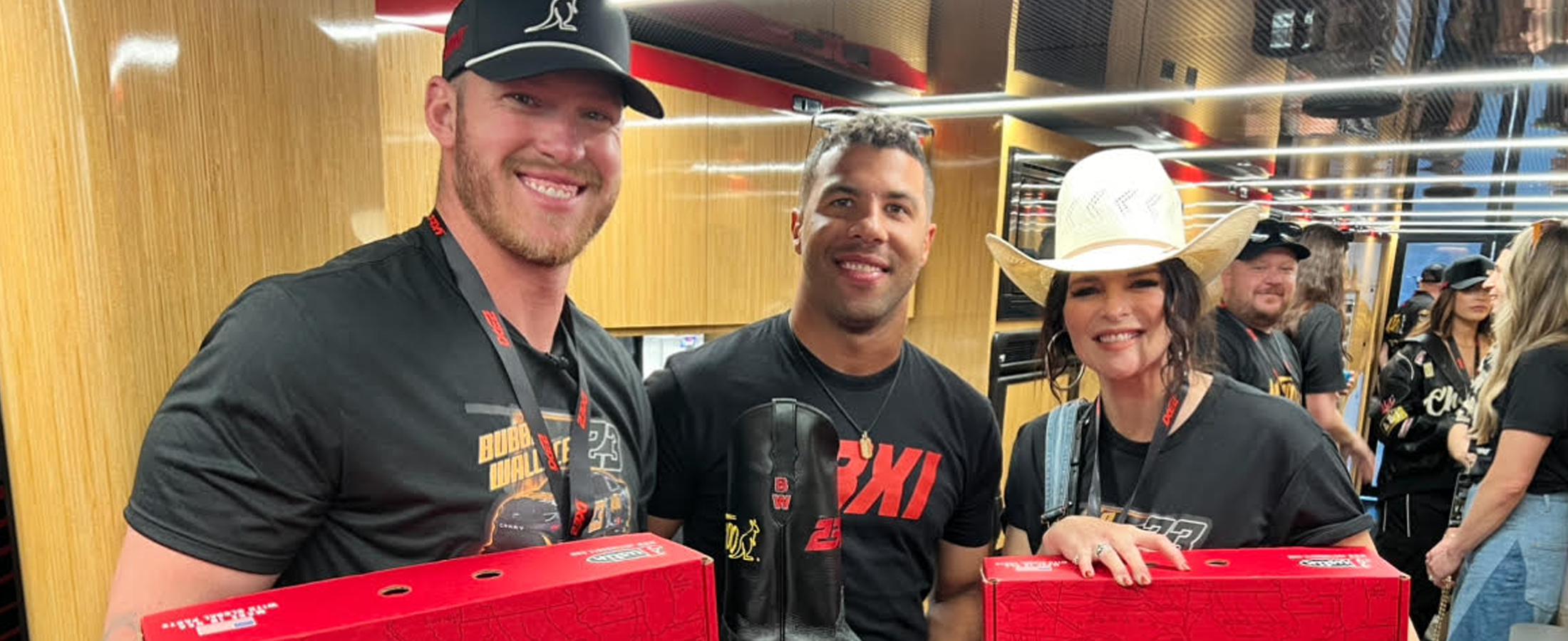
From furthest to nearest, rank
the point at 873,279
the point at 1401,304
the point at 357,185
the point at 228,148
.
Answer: the point at 1401,304, the point at 873,279, the point at 357,185, the point at 228,148

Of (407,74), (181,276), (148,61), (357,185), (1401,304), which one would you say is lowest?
(1401,304)

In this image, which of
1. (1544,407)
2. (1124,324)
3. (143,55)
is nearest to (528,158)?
(143,55)

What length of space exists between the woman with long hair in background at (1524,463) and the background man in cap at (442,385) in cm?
263

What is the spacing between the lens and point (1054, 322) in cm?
143

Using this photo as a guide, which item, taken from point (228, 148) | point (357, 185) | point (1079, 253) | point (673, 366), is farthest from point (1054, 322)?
point (228, 148)

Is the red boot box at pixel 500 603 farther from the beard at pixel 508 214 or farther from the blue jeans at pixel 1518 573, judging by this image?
the blue jeans at pixel 1518 573

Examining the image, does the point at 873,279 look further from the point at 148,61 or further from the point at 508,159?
the point at 148,61

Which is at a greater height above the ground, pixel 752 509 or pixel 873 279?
pixel 873 279

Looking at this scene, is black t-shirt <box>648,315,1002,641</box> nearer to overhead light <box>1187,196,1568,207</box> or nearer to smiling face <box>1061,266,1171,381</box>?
smiling face <box>1061,266,1171,381</box>

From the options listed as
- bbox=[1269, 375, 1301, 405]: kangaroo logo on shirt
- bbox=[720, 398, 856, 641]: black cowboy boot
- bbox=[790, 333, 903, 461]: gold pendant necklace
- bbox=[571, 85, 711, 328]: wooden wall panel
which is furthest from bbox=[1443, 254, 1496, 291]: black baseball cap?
bbox=[720, 398, 856, 641]: black cowboy boot

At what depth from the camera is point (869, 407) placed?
1.36 m

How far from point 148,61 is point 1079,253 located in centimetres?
129

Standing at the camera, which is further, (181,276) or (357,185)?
(357,185)

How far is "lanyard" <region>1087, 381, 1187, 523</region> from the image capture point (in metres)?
1.22
